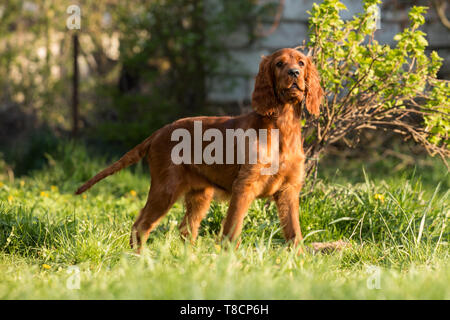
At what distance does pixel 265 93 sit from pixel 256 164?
45 centimetres

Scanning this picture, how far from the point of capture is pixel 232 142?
11.1 feet

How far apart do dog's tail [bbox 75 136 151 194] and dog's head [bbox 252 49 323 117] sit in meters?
0.84

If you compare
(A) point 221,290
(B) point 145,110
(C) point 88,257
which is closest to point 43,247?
(C) point 88,257

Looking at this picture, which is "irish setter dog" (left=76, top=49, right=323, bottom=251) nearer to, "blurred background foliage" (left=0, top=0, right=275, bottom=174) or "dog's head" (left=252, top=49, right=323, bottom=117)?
"dog's head" (left=252, top=49, right=323, bottom=117)

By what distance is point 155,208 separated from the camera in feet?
11.6

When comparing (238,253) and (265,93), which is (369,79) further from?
(238,253)

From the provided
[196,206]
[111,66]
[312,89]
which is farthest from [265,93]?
[111,66]

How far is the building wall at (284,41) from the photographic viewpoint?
7203 millimetres

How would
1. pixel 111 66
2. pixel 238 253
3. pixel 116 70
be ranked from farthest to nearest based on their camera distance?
pixel 111 66, pixel 116 70, pixel 238 253

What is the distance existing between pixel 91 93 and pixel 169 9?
2.24 m

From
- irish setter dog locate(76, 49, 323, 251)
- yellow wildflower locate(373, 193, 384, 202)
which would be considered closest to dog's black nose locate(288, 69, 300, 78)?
irish setter dog locate(76, 49, 323, 251)

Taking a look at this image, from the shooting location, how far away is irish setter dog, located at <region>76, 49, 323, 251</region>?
10.7 feet
